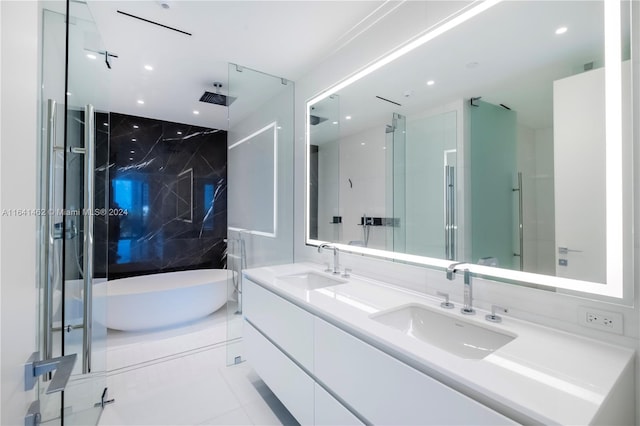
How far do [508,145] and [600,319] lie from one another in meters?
0.80

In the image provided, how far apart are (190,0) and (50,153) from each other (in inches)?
55.1

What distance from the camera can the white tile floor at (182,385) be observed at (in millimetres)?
1952

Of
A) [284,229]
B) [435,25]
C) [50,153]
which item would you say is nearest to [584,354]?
[435,25]

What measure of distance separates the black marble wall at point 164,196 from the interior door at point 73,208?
7.41 feet

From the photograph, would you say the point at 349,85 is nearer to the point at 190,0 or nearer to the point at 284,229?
the point at 190,0

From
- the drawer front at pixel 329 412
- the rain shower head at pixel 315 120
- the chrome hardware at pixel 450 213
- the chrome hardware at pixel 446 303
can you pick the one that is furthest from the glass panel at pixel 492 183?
the rain shower head at pixel 315 120

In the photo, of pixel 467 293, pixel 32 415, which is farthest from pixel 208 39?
pixel 467 293

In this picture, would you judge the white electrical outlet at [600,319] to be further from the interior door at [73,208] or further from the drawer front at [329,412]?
the interior door at [73,208]

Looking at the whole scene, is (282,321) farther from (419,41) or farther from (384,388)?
(419,41)

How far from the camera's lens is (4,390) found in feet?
1.90

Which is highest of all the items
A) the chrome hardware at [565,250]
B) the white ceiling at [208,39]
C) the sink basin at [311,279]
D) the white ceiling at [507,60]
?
the white ceiling at [208,39]

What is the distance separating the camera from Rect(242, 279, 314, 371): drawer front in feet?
5.08

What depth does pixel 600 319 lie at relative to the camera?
107 cm

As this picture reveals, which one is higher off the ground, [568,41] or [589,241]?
[568,41]
